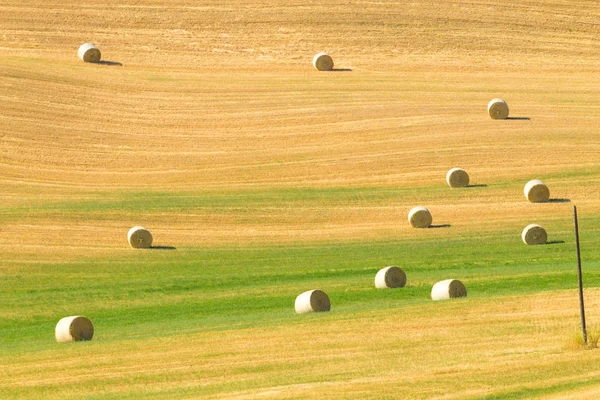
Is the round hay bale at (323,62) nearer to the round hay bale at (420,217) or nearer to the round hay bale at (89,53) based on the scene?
the round hay bale at (89,53)

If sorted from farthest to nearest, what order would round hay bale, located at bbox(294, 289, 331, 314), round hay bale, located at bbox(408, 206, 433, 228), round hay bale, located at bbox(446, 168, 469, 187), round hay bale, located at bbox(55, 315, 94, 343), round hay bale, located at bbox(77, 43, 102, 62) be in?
round hay bale, located at bbox(77, 43, 102, 62)
round hay bale, located at bbox(446, 168, 469, 187)
round hay bale, located at bbox(408, 206, 433, 228)
round hay bale, located at bbox(294, 289, 331, 314)
round hay bale, located at bbox(55, 315, 94, 343)

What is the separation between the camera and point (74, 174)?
3869 centimetres

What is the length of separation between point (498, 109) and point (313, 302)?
66.4ft

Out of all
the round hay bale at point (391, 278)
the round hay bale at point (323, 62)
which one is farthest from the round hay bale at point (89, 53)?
the round hay bale at point (391, 278)

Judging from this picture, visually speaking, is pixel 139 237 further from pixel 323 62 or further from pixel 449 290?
pixel 323 62

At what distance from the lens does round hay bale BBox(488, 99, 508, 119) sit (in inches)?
1671

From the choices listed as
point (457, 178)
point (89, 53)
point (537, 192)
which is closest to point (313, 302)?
point (537, 192)

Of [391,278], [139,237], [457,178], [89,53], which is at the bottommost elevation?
[391,278]

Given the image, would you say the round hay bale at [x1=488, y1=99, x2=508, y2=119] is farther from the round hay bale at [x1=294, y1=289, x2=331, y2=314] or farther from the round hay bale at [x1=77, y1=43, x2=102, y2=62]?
the round hay bale at [x1=294, y1=289, x2=331, y2=314]

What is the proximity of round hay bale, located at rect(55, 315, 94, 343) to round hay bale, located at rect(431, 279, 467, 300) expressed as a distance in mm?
6108

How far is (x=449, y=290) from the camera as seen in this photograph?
24.0m

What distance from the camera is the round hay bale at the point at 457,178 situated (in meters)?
36.5

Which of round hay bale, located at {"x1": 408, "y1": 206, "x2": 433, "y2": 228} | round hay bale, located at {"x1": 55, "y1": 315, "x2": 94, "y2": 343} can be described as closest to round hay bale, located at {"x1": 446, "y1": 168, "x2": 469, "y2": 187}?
round hay bale, located at {"x1": 408, "y1": 206, "x2": 433, "y2": 228}

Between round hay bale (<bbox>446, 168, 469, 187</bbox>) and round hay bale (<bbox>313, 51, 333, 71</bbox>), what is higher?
round hay bale (<bbox>313, 51, 333, 71</bbox>)
